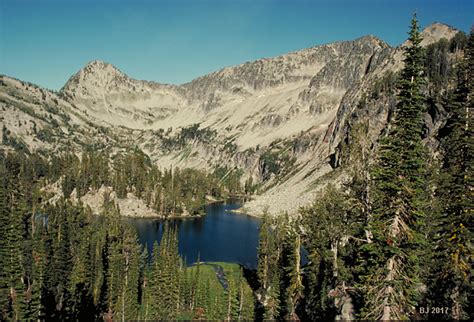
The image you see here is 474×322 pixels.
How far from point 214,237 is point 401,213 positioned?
137m

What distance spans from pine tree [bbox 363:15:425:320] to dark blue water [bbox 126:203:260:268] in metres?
97.0

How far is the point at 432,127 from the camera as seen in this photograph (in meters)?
154

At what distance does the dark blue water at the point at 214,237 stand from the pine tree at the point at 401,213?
97026 mm

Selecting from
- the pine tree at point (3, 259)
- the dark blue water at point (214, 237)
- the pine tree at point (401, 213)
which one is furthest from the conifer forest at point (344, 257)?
the dark blue water at point (214, 237)

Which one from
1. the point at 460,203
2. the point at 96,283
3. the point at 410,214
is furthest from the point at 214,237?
the point at 410,214

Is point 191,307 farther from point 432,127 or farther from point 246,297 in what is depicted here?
point 432,127

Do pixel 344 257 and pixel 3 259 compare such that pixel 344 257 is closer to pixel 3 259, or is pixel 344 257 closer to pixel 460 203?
pixel 460 203

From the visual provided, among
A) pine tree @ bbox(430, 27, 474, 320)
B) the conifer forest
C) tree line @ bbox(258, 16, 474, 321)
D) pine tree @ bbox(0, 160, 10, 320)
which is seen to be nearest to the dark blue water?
the conifer forest

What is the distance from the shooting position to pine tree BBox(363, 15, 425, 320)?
25.4 metres

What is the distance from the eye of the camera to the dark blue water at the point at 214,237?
132 meters

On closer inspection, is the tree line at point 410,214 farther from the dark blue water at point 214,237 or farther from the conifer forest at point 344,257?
the dark blue water at point 214,237

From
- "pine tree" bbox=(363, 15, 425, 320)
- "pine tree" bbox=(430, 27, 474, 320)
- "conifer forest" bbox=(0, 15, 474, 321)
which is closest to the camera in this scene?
"pine tree" bbox=(363, 15, 425, 320)

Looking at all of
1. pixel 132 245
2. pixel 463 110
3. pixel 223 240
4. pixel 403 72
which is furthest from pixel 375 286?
pixel 223 240

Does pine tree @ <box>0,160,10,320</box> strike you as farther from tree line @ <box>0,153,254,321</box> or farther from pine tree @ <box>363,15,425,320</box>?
pine tree @ <box>363,15,425,320</box>
